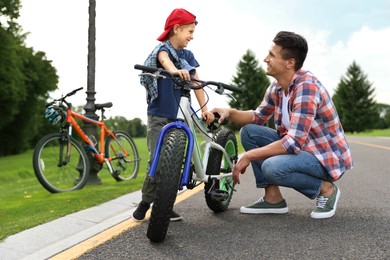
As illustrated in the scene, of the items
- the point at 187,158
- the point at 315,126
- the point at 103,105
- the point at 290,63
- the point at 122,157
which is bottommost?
the point at 122,157

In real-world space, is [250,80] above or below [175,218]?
above

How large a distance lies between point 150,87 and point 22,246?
1596mm

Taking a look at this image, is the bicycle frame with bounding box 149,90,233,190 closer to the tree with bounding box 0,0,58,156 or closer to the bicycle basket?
the bicycle basket

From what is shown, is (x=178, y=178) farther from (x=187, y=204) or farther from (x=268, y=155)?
(x=187, y=204)

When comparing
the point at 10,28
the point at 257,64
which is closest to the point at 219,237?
the point at 10,28

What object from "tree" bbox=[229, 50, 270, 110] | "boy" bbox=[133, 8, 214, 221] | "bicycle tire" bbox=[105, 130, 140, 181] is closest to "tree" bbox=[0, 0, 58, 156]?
"bicycle tire" bbox=[105, 130, 140, 181]

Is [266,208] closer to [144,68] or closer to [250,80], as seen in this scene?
[144,68]

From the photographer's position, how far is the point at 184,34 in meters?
4.01

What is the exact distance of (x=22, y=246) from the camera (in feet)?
10.6

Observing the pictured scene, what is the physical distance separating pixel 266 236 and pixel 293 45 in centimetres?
153

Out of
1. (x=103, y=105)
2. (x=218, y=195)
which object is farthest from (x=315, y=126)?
(x=103, y=105)

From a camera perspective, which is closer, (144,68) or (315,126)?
(144,68)

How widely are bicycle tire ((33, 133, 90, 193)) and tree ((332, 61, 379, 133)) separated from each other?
77.2m

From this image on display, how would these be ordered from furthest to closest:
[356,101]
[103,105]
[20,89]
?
[356,101]
[20,89]
[103,105]
